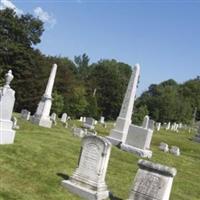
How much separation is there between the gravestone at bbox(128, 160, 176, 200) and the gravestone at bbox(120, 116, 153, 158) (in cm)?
959

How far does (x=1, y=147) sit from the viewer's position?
13836 mm

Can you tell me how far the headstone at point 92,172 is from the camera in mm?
10742

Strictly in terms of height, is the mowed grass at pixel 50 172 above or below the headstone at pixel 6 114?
below

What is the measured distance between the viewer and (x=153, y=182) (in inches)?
402

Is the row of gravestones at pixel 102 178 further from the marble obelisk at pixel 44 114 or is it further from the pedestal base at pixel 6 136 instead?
the marble obelisk at pixel 44 114

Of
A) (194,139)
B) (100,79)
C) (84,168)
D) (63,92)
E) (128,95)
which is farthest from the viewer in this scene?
(100,79)

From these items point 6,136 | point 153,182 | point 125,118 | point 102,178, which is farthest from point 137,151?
point 153,182

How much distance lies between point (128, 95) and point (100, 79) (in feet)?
209

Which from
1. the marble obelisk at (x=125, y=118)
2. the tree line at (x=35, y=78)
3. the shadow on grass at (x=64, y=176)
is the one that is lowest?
the shadow on grass at (x=64, y=176)

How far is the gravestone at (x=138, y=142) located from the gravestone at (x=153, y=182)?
9.59 meters

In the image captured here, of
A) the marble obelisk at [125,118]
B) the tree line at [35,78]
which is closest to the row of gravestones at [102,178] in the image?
the marble obelisk at [125,118]

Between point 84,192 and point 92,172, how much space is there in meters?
0.57

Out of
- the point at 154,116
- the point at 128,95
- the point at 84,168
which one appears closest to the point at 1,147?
the point at 84,168

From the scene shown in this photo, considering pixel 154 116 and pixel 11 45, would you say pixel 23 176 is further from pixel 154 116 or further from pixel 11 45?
pixel 154 116
